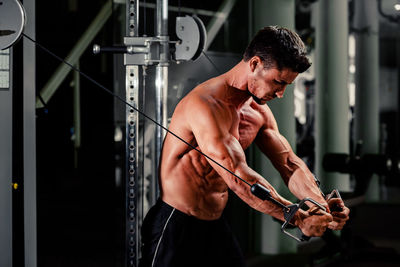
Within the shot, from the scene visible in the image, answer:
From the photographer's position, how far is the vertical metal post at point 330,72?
11.2ft

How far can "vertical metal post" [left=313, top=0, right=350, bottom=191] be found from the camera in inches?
134

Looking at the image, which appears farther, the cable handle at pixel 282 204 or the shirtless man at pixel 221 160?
the shirtless man at pixel 221 160

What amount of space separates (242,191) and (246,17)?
1738mm

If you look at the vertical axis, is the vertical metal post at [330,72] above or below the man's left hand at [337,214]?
above

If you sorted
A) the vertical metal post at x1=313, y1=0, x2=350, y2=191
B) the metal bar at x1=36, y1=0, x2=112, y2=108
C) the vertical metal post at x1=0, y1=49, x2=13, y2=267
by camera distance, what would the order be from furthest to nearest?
the vertical metal post at x1=313, y1=0, x2=350, y2=191, the metal bar at x1=36, y1=0, x2=112, y2=108, the vertical metal post at x1=0, y1=49, x2=13, y2=267

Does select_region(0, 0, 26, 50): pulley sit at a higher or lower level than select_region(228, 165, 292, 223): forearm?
higher

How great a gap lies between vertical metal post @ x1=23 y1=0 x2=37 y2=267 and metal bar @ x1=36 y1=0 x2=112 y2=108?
0.08 m

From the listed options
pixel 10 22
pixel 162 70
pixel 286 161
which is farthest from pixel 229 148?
pixel 10 22

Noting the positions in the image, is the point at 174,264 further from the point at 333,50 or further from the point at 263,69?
the point at 333,50

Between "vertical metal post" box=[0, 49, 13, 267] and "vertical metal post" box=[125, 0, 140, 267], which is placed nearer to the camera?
"vertical metal post" box=[125, 0, 140, 267]

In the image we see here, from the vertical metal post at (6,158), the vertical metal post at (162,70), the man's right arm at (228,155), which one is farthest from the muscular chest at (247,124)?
the vertical metal post at (6,158)

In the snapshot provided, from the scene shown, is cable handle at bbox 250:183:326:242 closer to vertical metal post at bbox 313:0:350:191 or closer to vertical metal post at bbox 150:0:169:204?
vertical metal post at bbox 150:0:169:204

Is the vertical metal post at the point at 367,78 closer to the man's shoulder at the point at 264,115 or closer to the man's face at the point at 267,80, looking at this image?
the man's shoulder at the point at 264,115

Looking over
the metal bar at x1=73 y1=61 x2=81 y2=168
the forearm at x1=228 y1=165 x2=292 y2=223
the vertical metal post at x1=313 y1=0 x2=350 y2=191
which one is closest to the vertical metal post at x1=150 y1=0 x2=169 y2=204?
the forearm at x1=228 y1=165 x2=292 y2=223
